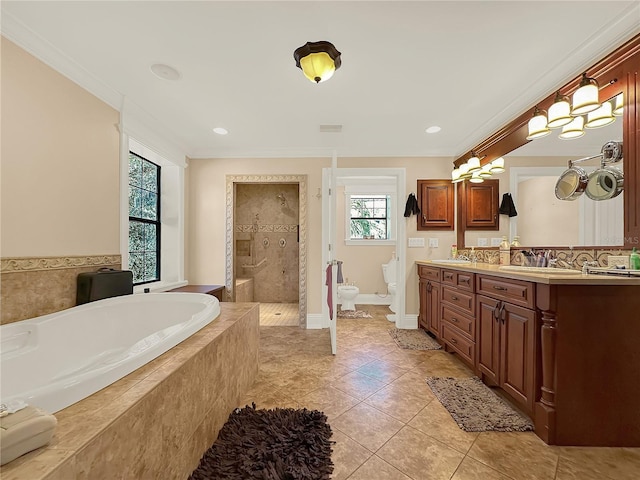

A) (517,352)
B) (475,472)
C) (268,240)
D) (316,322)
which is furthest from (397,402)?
(268,240)

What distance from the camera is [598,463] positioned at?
1266mm

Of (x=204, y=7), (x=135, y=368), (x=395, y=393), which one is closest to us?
(x=135, y=368)

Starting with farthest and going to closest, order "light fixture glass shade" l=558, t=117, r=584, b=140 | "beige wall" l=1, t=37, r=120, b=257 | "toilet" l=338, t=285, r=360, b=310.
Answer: "toilet" l=338, t=285, r=360, b=310, "light fixture glass shade" l=558, t=117, r=584, b=140, "beige wall" l=1, t=37, r=120, b=257

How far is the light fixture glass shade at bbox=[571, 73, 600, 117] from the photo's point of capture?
1.51 metres

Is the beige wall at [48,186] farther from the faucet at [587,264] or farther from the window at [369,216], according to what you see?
the window at [369,216]

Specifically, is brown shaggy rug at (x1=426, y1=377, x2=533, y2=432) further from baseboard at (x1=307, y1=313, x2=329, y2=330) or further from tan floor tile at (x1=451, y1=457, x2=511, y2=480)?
baseboard at (x1=307, y1=313, x2=329, y2=330)

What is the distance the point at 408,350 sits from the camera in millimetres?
2629

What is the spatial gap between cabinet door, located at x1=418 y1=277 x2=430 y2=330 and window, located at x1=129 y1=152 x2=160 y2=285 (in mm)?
3213

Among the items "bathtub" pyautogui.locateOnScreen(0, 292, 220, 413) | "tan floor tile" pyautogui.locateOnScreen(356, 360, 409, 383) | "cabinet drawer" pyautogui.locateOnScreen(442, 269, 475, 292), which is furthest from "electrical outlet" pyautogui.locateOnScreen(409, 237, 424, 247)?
"bathtub" pyautogui.locateOnScreen(0, 292, 220, 413)

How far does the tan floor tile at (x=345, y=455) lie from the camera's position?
1.20 meters

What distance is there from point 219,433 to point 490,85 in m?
2.92

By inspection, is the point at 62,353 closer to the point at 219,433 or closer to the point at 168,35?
the point at 219,433

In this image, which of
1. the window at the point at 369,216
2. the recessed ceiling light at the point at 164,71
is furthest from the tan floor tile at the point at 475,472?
the window at the point at 369,216

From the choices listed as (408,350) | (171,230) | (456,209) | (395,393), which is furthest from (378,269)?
(171,230)
